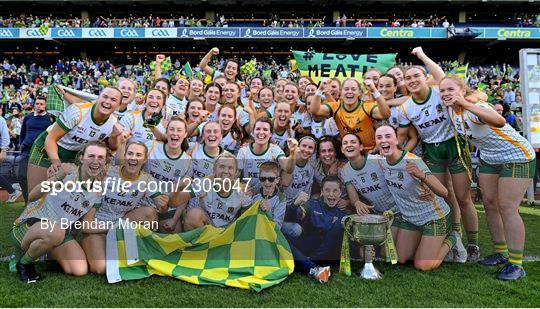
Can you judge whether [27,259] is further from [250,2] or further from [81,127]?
[250,2]

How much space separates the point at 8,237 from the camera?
523 centimetres

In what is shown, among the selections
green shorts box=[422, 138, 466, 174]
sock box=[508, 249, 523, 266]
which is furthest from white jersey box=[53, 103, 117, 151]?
sock box=[508, 249, 523, 266]

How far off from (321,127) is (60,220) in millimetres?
3040

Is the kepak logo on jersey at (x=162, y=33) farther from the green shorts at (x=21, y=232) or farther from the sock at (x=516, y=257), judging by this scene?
the sock at (x=516, y=257)

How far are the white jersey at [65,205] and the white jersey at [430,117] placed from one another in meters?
3.21

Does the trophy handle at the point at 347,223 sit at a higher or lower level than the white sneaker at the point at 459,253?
higher

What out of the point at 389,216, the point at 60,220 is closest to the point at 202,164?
the point at 60,220

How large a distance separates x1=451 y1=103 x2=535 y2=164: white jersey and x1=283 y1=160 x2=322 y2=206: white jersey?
161cm

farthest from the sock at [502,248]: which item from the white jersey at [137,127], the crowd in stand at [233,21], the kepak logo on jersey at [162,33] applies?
the crowd in stand at [233,21]

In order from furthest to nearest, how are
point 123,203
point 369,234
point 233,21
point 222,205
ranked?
point 233,21, point 222,205, point 123,203, point 369,234

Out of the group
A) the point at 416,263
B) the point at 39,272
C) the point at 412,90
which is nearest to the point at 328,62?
the point at 412,90

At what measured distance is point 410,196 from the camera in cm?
421

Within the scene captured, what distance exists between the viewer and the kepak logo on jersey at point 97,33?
30375 mm

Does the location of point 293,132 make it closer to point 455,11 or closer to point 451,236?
point 451,236
